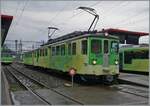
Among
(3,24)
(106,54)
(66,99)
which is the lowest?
(66,99)

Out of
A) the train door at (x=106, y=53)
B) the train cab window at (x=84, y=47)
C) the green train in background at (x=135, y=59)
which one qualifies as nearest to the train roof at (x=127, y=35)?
the green train in background at (x=135, y=59)

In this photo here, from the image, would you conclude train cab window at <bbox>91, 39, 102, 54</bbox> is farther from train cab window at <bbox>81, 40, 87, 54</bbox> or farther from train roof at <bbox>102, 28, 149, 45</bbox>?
train roof at <bbox>102, 28, 149, 45</bbox>

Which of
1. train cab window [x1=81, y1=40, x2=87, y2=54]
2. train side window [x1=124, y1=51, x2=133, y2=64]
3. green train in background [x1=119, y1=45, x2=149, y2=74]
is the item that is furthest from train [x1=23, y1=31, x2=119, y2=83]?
train side window [x1=124, y1=51, x2=133, y2=64]

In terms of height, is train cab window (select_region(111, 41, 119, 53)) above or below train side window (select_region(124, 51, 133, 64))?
above

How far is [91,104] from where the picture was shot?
1221cm

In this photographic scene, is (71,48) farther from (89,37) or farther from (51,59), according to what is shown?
(51,59)

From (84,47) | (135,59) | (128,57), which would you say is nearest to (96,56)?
(84,47)

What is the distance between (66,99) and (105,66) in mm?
5761

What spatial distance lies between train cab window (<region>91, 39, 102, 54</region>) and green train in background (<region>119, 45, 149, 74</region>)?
10382 mm

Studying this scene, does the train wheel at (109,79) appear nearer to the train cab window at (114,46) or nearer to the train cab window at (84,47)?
the train cab window at (114,46)

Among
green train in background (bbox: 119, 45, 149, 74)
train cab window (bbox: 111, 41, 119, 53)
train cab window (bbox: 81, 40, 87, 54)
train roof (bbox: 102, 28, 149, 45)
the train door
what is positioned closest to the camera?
train cab window (bbox: 81, 40, 87, 54)

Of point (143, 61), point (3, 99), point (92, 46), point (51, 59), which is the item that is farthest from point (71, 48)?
point (143, 61)

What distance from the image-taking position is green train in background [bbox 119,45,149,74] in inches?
1146

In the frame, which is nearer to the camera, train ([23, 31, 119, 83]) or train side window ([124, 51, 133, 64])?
train ([23, 31, 119, 83])
